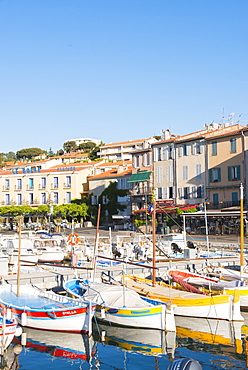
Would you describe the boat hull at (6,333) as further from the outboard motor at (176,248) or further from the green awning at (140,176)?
the green awning at (140,176)

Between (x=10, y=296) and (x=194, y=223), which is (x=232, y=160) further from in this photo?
(x=10, y=296)

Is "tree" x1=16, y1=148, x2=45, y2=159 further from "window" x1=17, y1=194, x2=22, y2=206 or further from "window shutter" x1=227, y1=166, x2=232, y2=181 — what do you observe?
"window shutter" x1=227, y1=166, x2=232, y2=181

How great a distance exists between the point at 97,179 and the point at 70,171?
5112 mm

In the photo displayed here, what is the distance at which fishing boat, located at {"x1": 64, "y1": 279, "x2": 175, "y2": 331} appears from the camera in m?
18.0

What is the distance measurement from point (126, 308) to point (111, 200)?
50.2 metres

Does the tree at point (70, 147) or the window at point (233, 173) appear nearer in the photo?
the window at point (233, 173)

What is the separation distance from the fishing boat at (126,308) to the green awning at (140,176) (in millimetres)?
39021

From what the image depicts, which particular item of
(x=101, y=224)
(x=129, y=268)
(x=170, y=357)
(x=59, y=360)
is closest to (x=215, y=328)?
(x=170, y=357)

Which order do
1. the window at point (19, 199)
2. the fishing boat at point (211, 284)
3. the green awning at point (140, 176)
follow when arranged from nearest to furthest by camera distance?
the fishing boat at point (211, 284) < the green awning at point (140, 176) < the window at point (19, 199)

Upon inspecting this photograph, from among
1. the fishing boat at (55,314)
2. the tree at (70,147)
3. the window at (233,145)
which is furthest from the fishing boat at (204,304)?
the tree at (70,147)

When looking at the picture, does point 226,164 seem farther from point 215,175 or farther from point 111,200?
point 111,200

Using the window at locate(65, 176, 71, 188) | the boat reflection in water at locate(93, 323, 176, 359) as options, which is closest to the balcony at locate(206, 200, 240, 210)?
the window at locate(65, 176, 71, 188)

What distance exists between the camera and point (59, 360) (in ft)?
52.7

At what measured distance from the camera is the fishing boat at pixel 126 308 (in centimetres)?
1798
